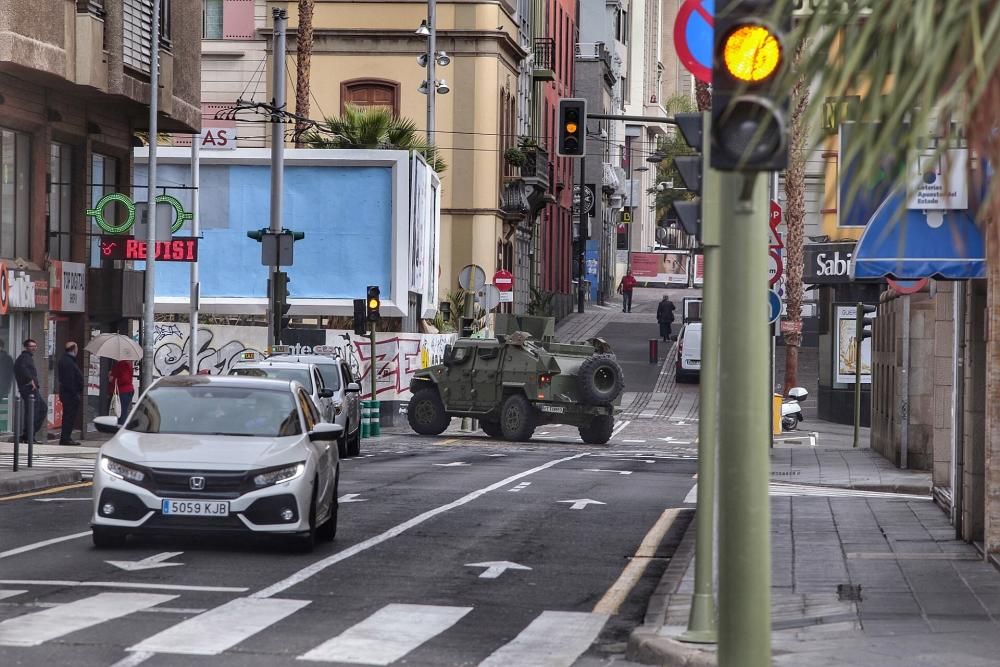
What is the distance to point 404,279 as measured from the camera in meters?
46.4

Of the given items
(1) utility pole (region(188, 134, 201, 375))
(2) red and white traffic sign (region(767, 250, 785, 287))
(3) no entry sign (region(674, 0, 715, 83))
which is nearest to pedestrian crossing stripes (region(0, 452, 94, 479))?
(2) red and white traffic sign (region(767, 250, 785, 287))

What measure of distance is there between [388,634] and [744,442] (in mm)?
3875

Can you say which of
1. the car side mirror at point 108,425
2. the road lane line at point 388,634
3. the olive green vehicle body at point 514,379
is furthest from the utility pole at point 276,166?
the road lane line at point 388,634

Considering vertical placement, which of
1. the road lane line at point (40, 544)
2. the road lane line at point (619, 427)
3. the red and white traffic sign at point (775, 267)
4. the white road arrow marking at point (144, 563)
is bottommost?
the road lane line at point (619, 427)

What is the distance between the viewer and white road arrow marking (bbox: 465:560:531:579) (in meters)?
13.6

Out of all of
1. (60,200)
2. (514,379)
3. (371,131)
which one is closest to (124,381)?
(60,200)

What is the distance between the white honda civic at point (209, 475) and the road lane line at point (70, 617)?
1.92 m

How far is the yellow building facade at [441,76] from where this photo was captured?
59.8m

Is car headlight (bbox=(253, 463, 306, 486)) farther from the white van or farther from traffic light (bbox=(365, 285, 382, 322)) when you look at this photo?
the white van

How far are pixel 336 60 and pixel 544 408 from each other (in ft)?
85.6

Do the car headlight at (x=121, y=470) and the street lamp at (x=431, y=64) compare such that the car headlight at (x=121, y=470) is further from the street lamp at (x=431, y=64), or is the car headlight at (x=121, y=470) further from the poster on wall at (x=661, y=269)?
the poster on wall at (x=661, y=269)

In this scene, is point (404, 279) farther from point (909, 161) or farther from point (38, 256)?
point (909, 161)

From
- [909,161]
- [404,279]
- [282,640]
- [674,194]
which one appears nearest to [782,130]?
[909,161]

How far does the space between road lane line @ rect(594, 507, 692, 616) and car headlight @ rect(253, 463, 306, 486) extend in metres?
2.58
